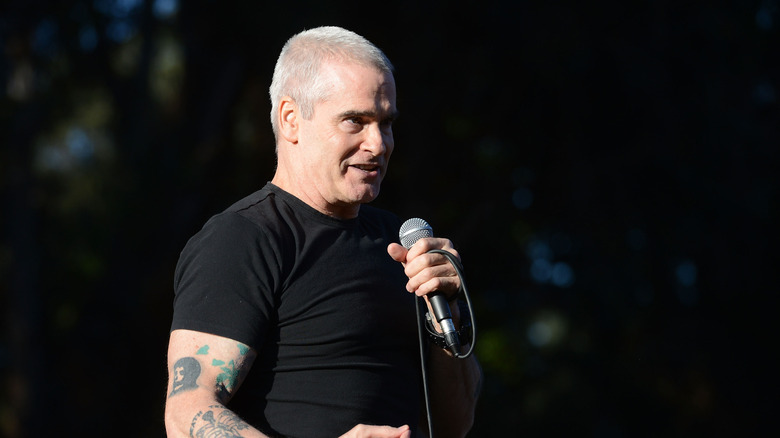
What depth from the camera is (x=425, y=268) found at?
6.94 feet

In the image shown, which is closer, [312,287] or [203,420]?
[203,420]

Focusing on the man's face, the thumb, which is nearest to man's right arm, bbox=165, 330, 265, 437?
the thumb

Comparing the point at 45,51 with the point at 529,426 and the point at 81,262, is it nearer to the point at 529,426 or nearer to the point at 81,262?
the point at 81,262

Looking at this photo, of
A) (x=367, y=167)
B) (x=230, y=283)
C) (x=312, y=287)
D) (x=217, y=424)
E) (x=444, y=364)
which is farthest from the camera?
(x=444, y=364)

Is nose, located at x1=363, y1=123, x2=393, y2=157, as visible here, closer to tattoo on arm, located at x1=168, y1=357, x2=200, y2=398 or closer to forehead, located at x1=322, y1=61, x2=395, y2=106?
forehead, located at x1=322, y1=61, x2=395, y2=106

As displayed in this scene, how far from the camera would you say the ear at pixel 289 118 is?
2.37 metres

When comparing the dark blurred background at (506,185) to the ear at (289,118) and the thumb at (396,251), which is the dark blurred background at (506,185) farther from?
the thumb at (396,251)

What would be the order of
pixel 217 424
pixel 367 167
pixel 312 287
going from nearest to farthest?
pixel 217 424 → pixel 312 287 → pixel 367 167

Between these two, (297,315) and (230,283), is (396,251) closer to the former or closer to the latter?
(297,315)

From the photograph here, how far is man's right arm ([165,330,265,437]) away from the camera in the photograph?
1920 millimetres

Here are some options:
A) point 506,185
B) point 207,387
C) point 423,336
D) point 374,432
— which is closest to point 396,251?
point 423,336

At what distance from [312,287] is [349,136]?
39 cm

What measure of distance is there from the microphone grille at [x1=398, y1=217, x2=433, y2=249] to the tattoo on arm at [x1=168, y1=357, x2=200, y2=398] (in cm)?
62

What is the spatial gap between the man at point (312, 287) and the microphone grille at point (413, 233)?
0.09 meters
